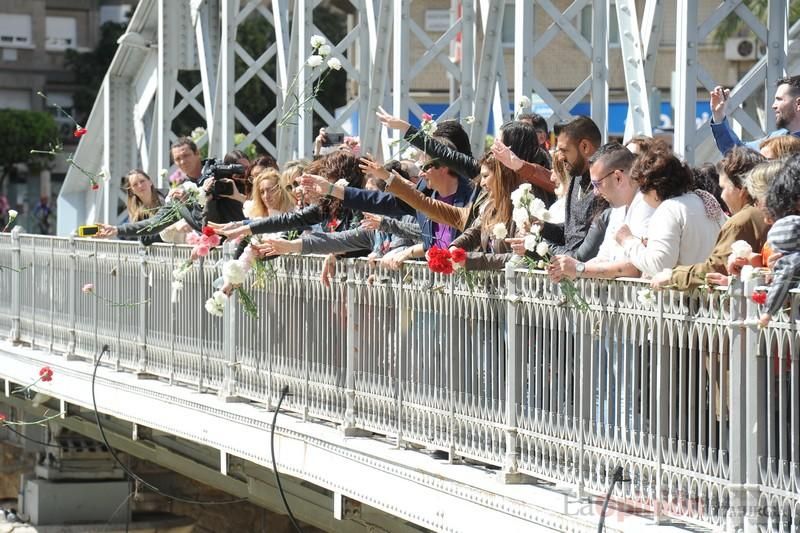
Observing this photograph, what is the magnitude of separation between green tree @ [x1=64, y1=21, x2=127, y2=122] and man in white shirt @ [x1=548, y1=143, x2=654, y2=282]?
218 ft

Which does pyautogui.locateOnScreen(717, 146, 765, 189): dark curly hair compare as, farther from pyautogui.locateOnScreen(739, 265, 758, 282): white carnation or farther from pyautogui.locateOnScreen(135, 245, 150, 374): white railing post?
pyautogui.locateOnScreen(135, 245, 150, 374): white railing post

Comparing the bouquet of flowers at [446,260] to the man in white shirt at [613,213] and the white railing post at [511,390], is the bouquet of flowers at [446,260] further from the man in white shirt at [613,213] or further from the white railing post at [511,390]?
the man in white shirt at [613,213]

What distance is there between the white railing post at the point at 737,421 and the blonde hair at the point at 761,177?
1.59 ft

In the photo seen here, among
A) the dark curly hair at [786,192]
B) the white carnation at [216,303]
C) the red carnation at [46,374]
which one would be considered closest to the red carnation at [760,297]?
the dark curly hair at [786,192]

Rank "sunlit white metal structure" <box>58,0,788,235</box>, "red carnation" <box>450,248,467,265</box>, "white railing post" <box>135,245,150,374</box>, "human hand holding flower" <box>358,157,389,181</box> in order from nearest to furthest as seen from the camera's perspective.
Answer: "red carnation" <box>450,248,467,265</box>
"human hand holding flower" <box>358,157,389,181</box>
"sunlit white metal structure" <box>58,0,788,235</box>
"white railing post" <box>135,245,150,374</box>

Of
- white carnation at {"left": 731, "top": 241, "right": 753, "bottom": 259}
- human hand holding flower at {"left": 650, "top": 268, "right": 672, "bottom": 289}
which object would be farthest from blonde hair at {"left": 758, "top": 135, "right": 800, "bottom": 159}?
white carnation at {"left": 731, "top": 241, "right": 753, "bottom": 259}

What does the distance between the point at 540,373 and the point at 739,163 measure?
4.70ft

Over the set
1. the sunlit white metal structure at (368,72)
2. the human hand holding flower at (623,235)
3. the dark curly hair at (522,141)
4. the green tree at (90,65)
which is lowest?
the human hand holding flower at (623,235)

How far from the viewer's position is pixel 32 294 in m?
17.1

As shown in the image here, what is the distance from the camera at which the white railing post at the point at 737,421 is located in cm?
645

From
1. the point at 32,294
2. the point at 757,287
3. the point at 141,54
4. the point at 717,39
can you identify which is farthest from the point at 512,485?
the point at 717,39

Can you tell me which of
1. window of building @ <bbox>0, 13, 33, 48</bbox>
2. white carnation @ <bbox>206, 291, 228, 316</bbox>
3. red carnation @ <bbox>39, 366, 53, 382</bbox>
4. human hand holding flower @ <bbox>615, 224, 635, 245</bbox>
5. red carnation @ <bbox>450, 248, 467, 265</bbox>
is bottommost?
red carnation @ <bbox>39, 366, 53, 382</bbox>

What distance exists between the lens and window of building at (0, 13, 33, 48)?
75.6 metres

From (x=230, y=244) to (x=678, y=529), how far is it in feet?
17.4
